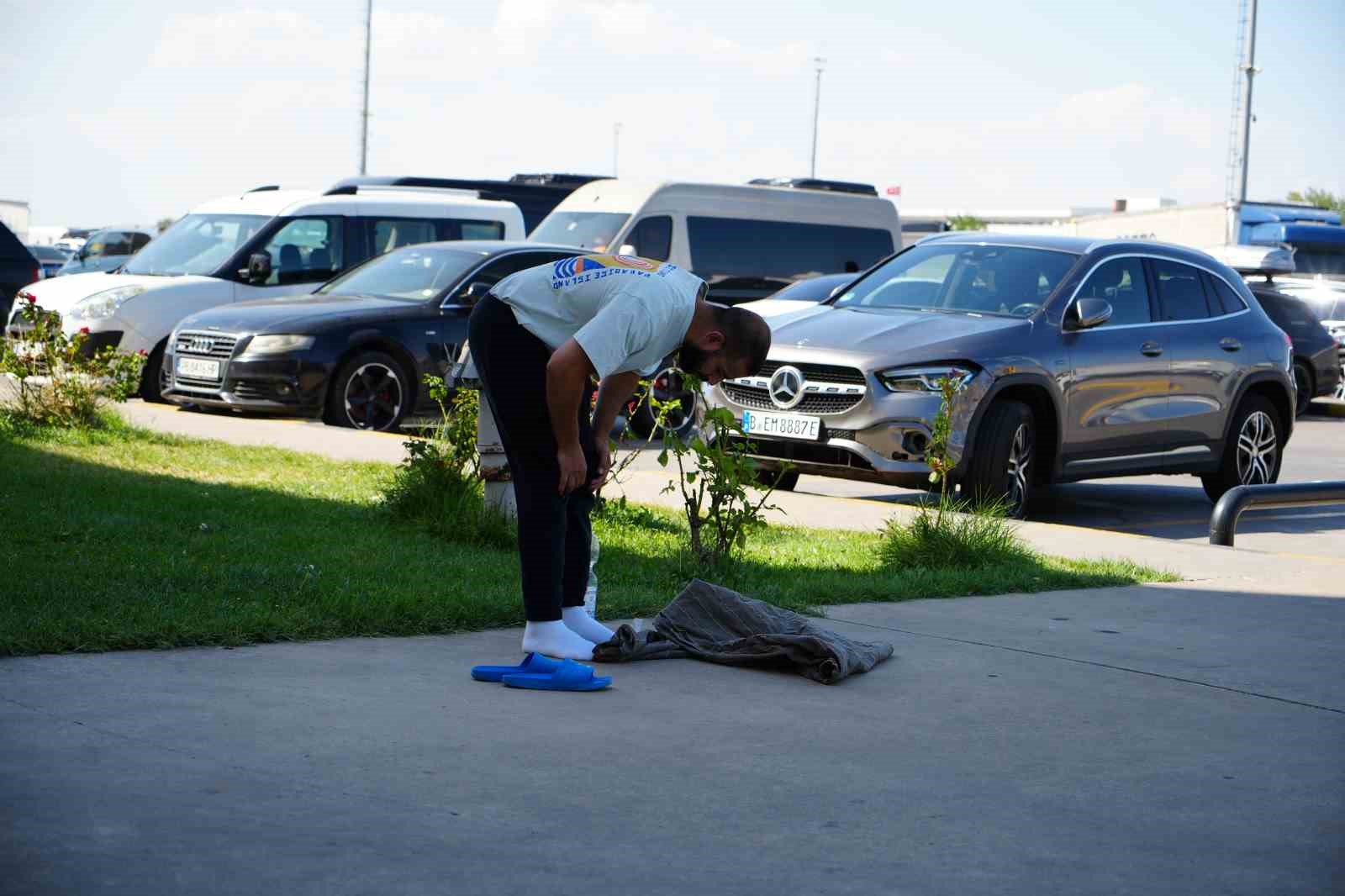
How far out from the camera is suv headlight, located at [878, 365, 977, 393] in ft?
33.2

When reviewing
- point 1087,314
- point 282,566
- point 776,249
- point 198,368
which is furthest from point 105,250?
point 282,566

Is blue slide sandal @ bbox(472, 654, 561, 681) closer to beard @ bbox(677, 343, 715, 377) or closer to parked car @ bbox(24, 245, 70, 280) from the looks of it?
beard @ bbox(677, 343, 715, 377)

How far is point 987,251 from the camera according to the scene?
11695 mm

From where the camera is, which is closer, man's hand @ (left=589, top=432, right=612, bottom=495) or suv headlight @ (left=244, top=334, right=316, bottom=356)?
man's hand @ (left=589, top=432, right=612, bottom=495)

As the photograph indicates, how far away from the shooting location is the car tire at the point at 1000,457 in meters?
10.3

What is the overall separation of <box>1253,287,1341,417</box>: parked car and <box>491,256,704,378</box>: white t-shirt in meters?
17.9

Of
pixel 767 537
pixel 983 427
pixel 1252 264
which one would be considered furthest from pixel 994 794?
pixel 1252 264

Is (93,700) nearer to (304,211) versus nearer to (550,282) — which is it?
(550,282)

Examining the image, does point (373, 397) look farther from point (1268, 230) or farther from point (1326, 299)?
point (1268, 230)

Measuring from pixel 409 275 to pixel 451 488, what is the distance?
22.8 ft

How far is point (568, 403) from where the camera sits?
17.0 feet

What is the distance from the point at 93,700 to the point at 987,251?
8.21 meters

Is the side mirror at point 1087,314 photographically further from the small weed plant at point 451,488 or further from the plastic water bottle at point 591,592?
the plastic water bottle at point 591,592

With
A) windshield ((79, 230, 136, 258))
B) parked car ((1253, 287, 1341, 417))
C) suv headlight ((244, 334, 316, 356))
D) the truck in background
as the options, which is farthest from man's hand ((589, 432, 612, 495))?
windshield ((79, 230, 136, 258))
